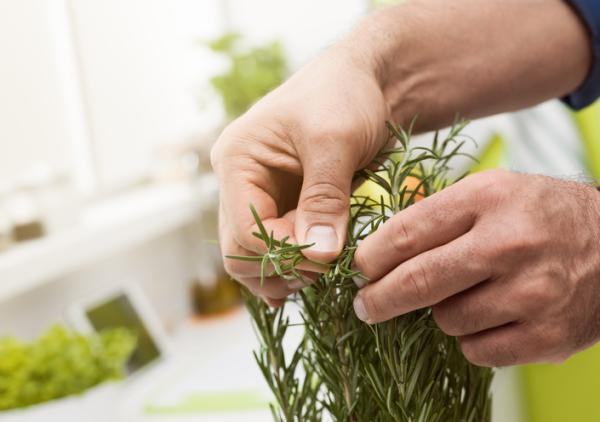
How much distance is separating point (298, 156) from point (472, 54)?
35 centimetres

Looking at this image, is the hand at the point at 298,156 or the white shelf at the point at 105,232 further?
the white shelf at the point at 105,232

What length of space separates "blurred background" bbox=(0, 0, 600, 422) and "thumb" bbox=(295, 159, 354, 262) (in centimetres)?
68

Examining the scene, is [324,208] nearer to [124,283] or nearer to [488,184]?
[488,184]

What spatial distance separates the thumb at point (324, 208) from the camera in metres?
0.53

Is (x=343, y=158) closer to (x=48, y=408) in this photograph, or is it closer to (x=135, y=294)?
(x=48, y=408)

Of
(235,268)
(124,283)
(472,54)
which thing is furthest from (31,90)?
(235,268)

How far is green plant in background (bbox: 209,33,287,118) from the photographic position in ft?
8.02

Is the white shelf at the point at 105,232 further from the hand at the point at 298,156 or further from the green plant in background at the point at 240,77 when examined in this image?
the hand at the point at 298,156

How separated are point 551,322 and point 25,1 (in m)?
1.70

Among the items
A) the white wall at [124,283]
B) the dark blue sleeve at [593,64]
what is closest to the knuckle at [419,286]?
the dark blue sleeve at [593,64]

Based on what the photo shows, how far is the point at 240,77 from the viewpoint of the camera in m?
2.47

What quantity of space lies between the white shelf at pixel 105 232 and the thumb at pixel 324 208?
3.33ft

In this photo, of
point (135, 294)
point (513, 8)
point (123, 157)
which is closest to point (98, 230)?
point (135, 294)

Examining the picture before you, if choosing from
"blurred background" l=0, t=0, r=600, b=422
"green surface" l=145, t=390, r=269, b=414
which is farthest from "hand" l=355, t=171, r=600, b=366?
"green surface" l=145, t=390, r=269, b=414
